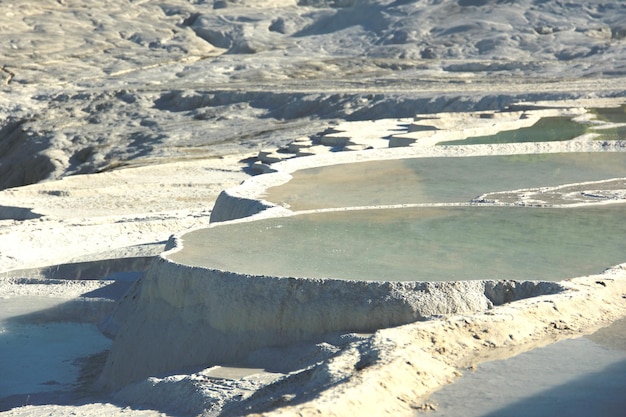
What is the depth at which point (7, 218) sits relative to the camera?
14.6 meters

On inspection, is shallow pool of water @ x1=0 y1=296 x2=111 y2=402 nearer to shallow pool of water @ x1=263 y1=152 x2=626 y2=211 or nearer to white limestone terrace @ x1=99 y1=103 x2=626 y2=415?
white limestone terrace @ x1=99 y1=103 x2=626 y2=415

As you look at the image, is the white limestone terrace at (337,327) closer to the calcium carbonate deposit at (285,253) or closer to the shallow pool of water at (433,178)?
the calcium carbonate deposit at (285,253)

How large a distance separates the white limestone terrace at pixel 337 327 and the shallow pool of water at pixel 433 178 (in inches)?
99.7

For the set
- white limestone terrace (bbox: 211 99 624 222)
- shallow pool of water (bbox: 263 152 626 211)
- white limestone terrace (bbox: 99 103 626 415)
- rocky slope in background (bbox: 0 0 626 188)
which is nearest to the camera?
white limestone terrace (bbox: 99 103 626 415)

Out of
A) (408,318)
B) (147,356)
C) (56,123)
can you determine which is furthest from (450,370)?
(56,123)

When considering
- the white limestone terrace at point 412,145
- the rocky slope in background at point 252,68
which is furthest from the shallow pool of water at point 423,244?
the rocky slope in background at point 252,68

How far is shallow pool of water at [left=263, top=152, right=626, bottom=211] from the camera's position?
33.3 ft

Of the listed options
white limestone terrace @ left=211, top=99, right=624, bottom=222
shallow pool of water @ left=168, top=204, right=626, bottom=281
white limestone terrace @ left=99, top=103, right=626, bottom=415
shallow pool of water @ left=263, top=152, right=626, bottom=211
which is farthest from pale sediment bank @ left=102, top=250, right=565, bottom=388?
shallow pool of water @ left=263, top=152, right=626, bottom=211

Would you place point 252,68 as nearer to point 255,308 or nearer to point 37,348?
point 37,348

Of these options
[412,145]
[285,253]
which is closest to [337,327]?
[285,253]

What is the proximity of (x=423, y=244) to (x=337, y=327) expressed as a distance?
1437 mm

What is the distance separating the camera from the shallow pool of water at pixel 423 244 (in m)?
6.77

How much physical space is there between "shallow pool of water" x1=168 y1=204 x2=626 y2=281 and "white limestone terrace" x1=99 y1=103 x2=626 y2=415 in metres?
0.24

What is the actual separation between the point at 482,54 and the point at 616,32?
5.02m
